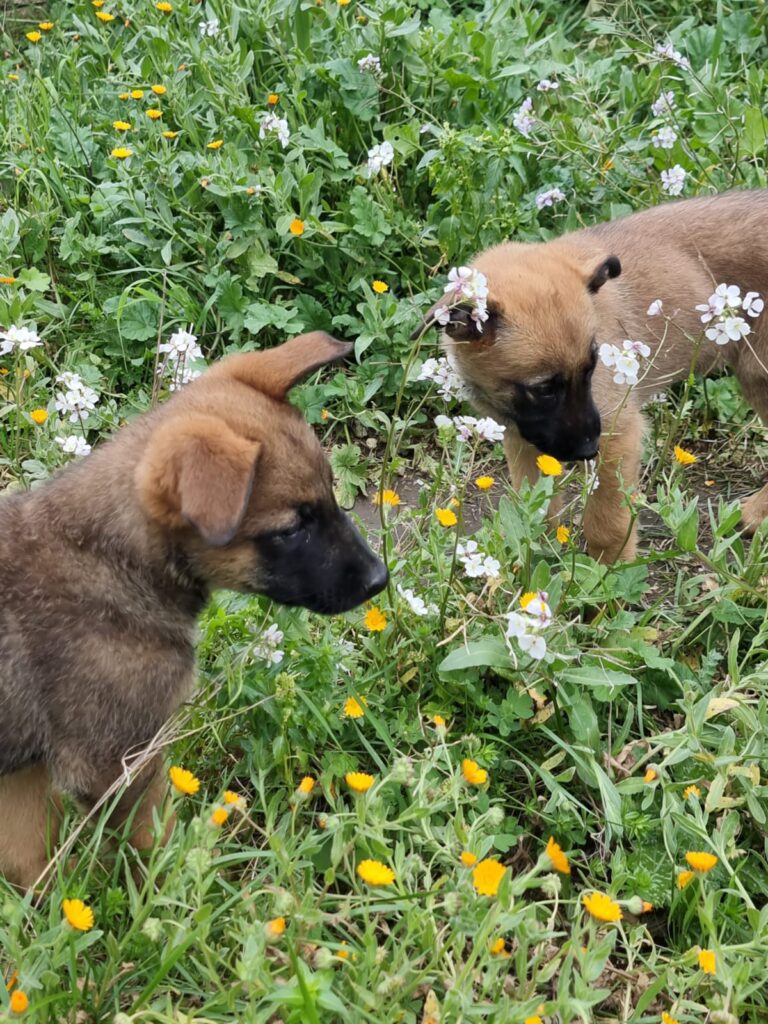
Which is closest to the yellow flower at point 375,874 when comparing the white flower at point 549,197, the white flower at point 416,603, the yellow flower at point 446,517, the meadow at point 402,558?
the meadow at point 402,558

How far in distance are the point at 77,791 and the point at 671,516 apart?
1.89 metres

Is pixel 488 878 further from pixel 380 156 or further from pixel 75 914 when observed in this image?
pixel 380 156

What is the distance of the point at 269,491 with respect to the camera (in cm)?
283

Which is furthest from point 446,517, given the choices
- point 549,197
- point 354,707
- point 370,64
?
point 370,64

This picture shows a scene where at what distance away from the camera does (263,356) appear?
313 centimetres

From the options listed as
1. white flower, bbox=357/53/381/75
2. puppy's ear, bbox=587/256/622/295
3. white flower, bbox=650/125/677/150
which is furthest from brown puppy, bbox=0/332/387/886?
white flower, bbox=357/53/381/75

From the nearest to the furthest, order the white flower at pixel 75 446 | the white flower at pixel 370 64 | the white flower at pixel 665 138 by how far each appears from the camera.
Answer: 1. the white flower at pixel 75 446
2. the white flower at pixel 665 138
3. the white flower at pixel 370 64

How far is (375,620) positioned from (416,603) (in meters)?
0.16

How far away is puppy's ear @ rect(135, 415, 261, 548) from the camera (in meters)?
2.36

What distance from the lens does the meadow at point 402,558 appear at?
2.45 metres

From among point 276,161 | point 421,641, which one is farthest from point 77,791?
point 276,161

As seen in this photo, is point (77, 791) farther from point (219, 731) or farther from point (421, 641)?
point (421, 641)

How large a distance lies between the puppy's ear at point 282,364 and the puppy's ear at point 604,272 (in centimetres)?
135

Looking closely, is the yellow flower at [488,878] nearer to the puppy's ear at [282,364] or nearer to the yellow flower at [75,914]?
the yellow flower at [75,914]
